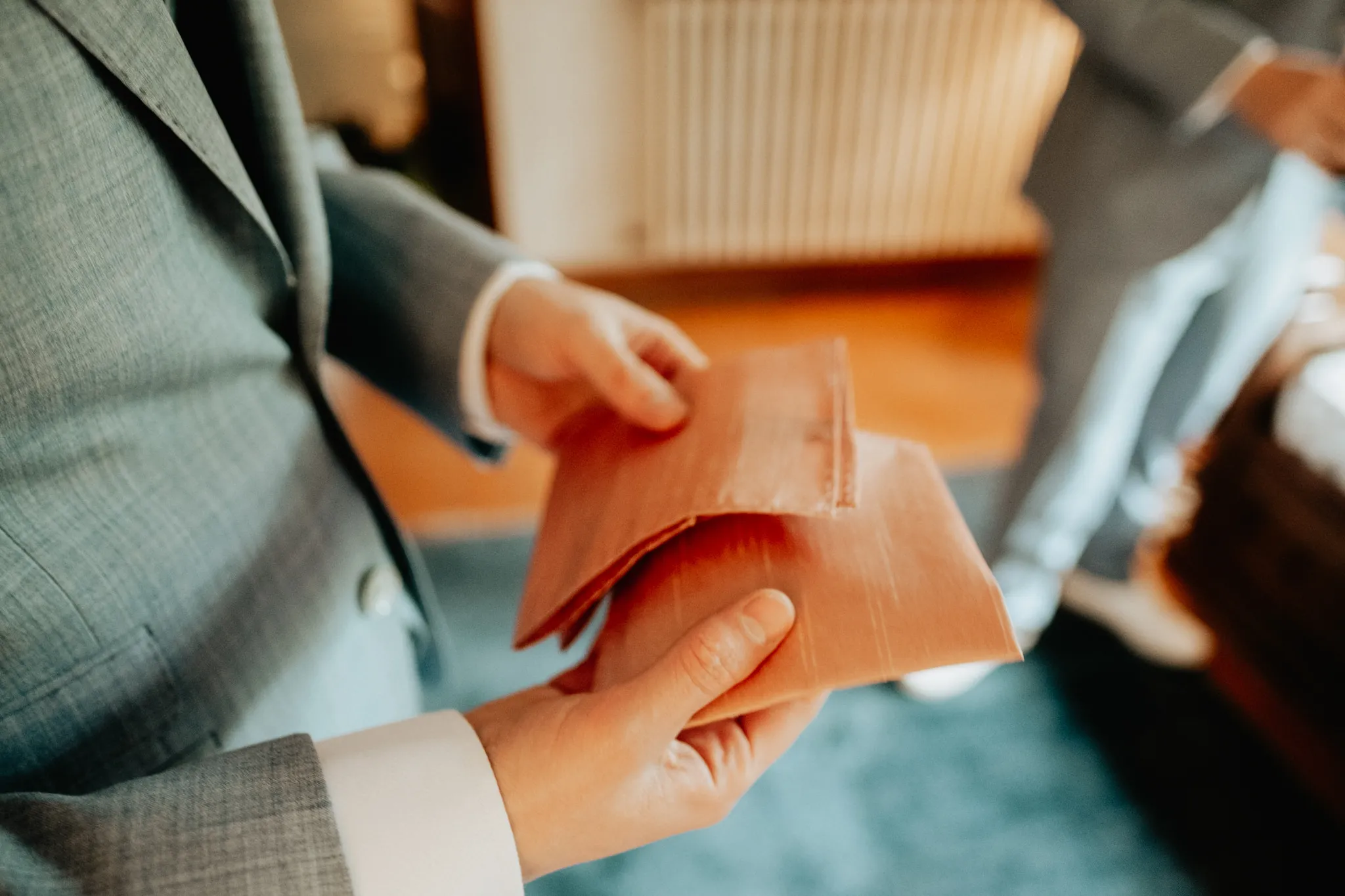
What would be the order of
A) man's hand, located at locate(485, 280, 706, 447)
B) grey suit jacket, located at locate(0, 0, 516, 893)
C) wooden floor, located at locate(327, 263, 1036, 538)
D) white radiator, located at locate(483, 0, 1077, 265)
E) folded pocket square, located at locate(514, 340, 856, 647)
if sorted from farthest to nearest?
1. white radiator, located at locate(483, 0, 1077, 265)
2. wooden floor, located at locate(327, 263, 1036, 538)
3. man's hand, located at locate(485, 280, 706, 447)
4. folded pocket square, located at locate(514, 340, 856, 647)
5. grey suit jacket, located at locate(0, 0, 516, 893)

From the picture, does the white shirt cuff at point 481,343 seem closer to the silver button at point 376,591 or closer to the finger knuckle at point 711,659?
the silver button at point 376,591

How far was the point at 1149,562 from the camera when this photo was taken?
Result: 1.54m

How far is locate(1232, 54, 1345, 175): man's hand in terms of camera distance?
2.58ft

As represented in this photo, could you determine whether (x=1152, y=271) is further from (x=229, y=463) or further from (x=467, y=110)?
(x=467, y=110)

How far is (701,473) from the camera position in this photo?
17.8 inches

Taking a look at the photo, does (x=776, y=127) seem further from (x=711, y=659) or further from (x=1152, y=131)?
(x=711, y=659)

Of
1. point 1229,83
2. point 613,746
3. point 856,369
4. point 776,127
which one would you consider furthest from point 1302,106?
point 776,127

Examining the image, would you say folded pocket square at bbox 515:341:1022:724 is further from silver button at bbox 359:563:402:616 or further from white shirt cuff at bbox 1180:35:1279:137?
white shirt cuff at bbox 1180:35:1279:137

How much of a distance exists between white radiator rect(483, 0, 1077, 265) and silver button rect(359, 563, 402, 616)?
5.54 feet

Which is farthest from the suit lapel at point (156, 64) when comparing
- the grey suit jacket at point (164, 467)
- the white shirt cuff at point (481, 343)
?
the white shirt cuff at point (481, 343)

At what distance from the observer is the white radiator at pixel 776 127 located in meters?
1.89

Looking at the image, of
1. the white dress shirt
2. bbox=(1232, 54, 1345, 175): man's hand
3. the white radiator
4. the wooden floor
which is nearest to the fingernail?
the white dress shirt

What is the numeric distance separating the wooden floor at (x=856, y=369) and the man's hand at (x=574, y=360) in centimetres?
97

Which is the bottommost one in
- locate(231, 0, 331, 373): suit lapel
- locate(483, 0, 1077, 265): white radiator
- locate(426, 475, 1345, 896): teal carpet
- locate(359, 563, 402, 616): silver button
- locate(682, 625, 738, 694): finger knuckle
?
locate(426, 475, 1345, 896): teal carpet
